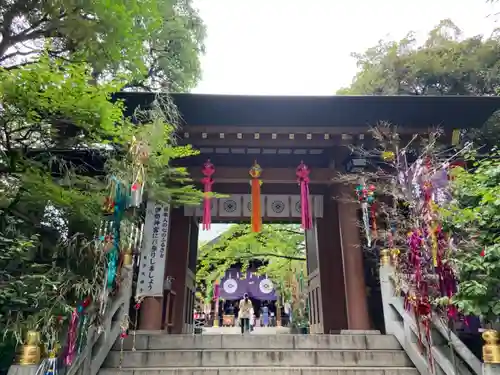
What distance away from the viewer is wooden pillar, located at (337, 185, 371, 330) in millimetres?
6820

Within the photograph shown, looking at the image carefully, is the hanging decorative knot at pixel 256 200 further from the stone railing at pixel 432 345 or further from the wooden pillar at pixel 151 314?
the stone railing at pixel 432 345

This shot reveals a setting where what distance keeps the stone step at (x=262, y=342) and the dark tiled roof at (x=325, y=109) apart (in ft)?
12.6

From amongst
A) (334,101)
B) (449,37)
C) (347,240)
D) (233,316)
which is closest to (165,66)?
(334,101)

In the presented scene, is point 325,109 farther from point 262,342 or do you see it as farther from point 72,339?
point 72,339

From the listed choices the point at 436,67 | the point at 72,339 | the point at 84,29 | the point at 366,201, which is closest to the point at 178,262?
the point at 72,339

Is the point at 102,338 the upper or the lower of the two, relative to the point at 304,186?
lower

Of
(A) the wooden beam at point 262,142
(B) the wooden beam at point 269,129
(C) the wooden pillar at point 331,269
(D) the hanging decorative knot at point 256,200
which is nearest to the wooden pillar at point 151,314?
(D) the hanging decorative knot at point 256,200

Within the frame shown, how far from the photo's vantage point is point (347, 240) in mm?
7285

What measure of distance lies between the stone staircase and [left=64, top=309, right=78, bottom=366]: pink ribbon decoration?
2.57 feet

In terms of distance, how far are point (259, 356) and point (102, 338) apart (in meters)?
2.25

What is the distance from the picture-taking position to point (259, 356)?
17.7 feet

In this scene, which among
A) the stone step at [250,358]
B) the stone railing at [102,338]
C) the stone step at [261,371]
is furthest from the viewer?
the stone step at [250,358]

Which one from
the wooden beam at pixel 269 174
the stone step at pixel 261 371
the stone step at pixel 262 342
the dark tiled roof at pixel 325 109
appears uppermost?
the dark tiled roof at pixel 325 109

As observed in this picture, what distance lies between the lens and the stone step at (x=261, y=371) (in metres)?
4.99
